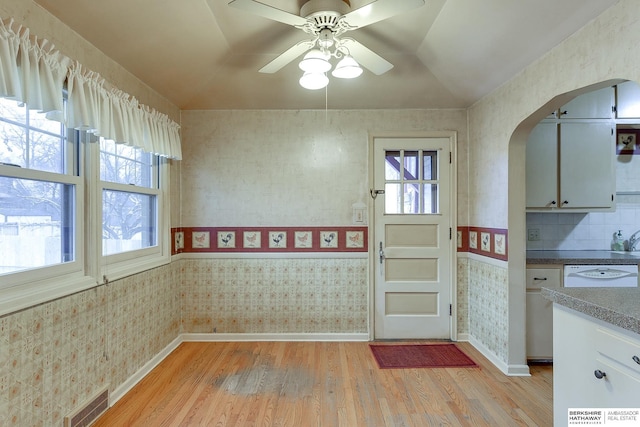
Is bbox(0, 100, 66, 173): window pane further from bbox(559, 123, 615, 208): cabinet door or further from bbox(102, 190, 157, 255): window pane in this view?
bbox(559, 123, 615, 208): cabinet door

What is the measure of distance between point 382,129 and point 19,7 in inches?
106

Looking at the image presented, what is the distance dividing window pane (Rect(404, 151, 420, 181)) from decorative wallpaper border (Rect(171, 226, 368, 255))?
0.68 meters

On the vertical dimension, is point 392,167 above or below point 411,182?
above

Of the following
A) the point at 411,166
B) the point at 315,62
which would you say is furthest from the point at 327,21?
the point at 411,166

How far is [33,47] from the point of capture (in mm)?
1560

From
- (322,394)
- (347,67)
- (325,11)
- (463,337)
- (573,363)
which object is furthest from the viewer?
(463,337)

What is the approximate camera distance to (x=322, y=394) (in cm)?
233

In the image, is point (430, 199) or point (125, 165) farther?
point (430, 199)

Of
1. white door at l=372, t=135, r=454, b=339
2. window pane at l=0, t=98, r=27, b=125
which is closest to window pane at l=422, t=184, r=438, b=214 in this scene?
white door at l=372, t=135, r=454, b=339

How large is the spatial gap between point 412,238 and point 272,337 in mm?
1700

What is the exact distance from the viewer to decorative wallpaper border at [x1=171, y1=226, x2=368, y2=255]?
10.9 ft

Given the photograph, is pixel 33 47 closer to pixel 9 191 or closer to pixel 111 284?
pixel 9 191

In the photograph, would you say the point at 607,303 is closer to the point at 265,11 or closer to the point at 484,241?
the point at 484,241
